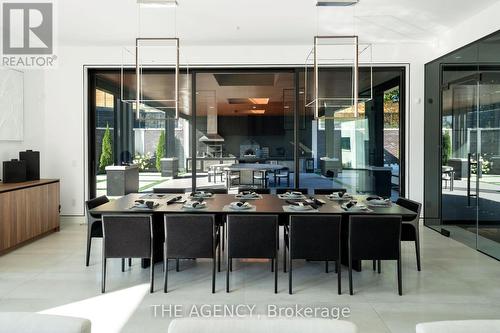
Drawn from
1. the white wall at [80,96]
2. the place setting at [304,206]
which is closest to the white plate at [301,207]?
the place setting at [304,206]

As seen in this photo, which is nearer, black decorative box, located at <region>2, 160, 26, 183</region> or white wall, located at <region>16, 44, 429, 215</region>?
black decorative box, located at <region>2, 160, 26, 183</region>

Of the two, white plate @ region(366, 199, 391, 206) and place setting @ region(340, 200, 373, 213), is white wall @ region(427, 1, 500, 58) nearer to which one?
white plate @ region(366, 199, 391, 206)

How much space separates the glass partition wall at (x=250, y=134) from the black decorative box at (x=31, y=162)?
1.03 m

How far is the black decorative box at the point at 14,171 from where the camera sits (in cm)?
559

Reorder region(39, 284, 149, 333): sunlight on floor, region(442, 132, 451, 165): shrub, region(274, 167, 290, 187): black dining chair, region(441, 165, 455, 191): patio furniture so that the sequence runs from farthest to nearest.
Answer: region(274, 167, 290, 187): black dining chair
region(442, 132, 451, 165): shrub
region(441, 165, 455, 191): patio furniture
region(39, 284, 149, 333): sunlight on floor

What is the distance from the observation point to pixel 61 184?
6992 millimetres

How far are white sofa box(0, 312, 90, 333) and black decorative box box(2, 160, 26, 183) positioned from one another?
4.96m

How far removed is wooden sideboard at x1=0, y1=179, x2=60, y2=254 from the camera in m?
5.00

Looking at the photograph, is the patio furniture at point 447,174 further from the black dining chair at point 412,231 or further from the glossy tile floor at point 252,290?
the black dining chair at point 412,231

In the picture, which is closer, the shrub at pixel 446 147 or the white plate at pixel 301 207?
the white plate at pixel 301 207

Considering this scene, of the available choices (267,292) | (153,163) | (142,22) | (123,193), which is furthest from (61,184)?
(267,292)

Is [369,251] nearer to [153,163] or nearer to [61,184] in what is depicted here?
[153,163]

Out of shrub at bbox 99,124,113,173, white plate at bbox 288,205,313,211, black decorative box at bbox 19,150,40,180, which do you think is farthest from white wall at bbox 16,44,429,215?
white plate at bbox 288,205,313,211

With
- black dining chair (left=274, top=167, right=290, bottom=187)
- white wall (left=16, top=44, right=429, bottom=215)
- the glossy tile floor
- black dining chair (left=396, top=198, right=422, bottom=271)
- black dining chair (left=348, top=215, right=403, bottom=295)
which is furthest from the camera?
black dining chair (left=274, top=167, right=290, bottom=187)
